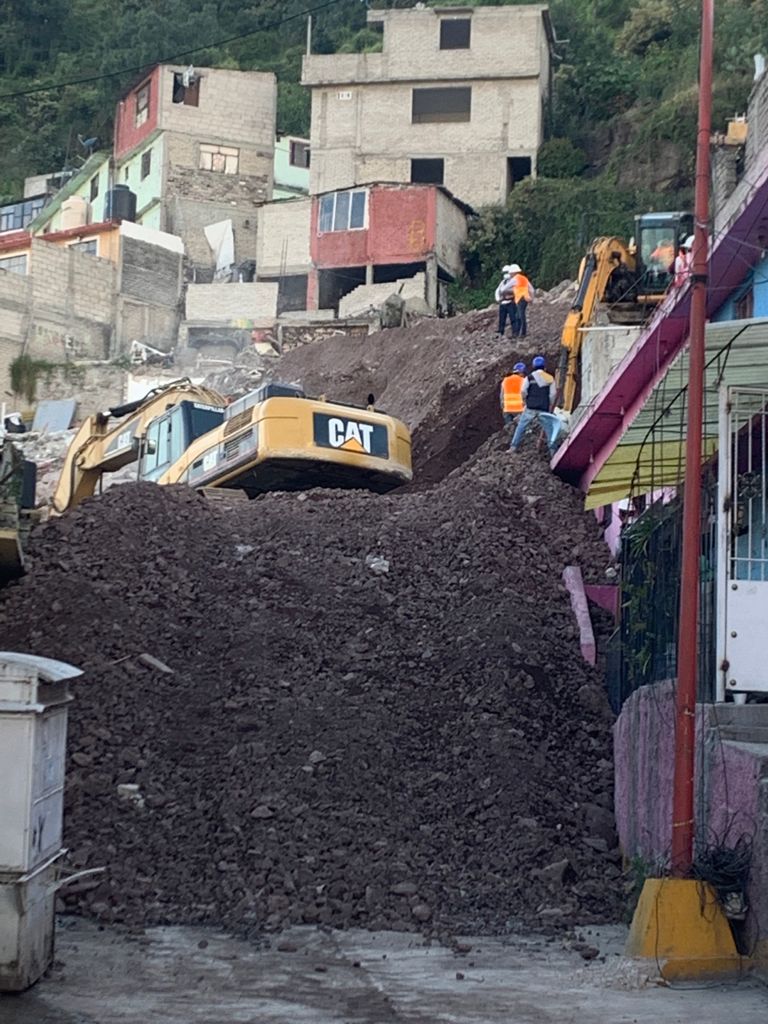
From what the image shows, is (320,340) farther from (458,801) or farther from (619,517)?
(458,801)

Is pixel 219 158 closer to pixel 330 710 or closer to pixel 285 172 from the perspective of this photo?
pixel 285 172

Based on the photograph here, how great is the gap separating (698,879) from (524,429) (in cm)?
1601

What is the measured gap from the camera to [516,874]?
1159cm

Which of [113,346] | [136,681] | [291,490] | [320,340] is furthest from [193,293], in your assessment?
[136,681]

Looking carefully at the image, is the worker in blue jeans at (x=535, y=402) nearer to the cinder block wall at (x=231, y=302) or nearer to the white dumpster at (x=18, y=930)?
the white dumpster at (x=18, y=930)

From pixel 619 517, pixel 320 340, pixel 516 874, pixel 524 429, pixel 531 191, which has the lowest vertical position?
pixel 516 874

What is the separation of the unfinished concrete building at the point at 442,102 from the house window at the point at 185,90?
5.66 meters

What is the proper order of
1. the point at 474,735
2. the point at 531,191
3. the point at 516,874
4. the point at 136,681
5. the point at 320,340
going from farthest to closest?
the point at 531,191 → the point at 320,340 → the point at 136,681 → the point at 474,735 → the point at 516,874

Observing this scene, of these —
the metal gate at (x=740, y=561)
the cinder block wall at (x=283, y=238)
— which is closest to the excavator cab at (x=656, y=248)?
the metal gate at (x=740, y=561)

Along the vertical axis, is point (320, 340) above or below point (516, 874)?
above

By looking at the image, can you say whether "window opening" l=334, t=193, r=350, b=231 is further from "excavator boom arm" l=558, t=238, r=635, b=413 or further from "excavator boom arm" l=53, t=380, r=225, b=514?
"excavator boom arm" l=53, t=380, r=225, b=514

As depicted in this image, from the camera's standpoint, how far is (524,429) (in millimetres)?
24750

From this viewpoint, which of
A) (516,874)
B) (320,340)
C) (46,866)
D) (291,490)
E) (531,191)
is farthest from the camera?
(531,191)

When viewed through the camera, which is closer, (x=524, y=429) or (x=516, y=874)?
(x=516, y=874)
